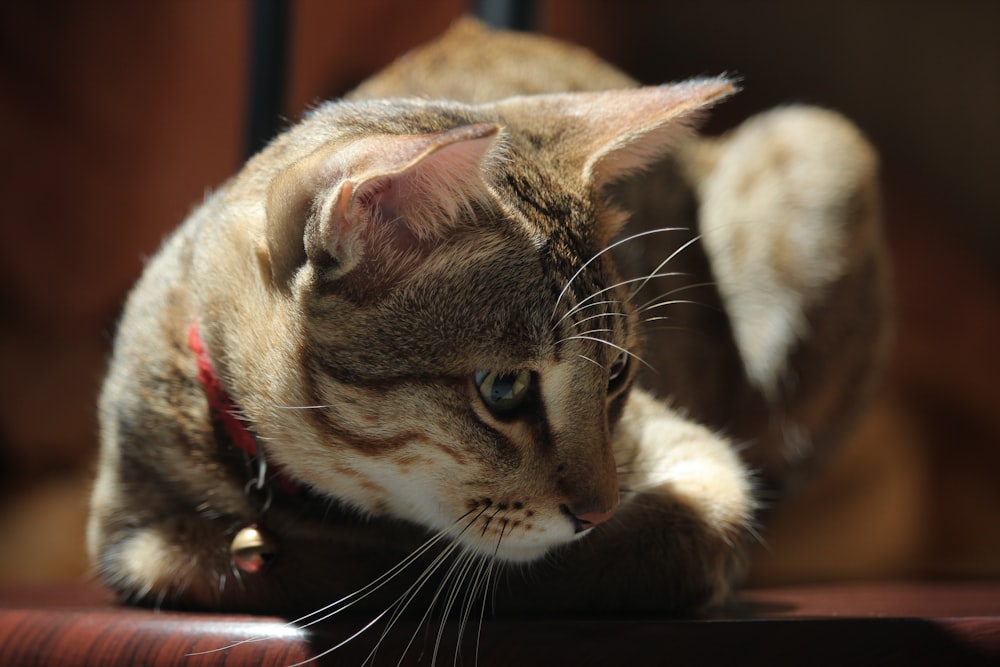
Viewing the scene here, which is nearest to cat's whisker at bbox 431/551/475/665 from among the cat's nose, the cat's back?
the cat's nose

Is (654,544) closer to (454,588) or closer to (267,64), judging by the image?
(454,588)

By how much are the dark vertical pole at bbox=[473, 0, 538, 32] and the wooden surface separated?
1345 mm

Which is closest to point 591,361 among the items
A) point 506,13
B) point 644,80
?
point 506,13

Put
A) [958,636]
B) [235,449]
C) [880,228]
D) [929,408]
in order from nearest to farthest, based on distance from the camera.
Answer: [958,636]
[235,449]
[880,228]
[929,408]

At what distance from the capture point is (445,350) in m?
1.02

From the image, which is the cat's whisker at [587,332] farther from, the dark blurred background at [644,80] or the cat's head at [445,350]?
the dark blurred background at [644,80]

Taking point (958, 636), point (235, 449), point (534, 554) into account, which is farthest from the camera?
point (235, 449)

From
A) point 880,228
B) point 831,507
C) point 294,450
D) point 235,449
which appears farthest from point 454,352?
point 831,507

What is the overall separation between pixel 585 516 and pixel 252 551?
1.20 ft

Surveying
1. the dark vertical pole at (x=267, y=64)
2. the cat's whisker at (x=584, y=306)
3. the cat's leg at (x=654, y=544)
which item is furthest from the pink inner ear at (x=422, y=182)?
the dark vertical pole at (x=267, y=64)

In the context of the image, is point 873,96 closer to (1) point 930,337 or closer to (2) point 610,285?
(1) point 930,337

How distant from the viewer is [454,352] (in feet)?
3.35

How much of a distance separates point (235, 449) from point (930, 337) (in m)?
2.05

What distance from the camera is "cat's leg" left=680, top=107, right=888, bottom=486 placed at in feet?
5.90
